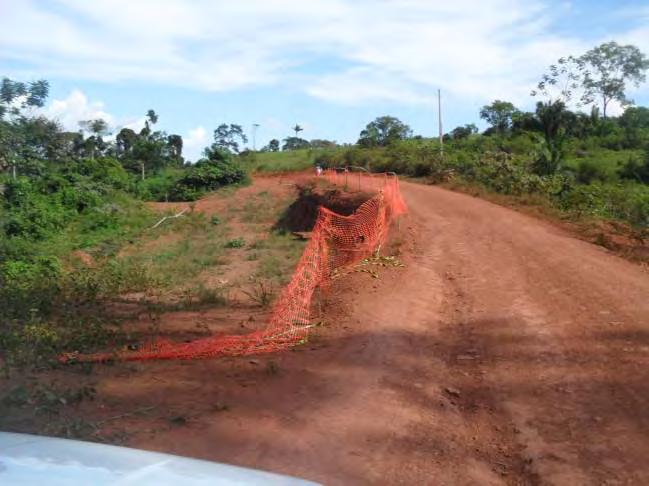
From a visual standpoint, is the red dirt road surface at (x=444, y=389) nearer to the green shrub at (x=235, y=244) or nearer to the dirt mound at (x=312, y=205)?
the dirt mound at (x=312, y=205)

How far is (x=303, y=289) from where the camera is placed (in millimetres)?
10203

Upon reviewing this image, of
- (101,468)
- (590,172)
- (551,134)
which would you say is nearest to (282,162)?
(551,134)

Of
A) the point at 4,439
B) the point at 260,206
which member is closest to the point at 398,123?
the point at 260,206

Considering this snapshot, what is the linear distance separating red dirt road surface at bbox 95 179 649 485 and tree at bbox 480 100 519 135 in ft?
143

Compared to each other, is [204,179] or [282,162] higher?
[282,162]

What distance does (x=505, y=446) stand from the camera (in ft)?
17.5

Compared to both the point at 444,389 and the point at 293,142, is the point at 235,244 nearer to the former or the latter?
the point at 444,389

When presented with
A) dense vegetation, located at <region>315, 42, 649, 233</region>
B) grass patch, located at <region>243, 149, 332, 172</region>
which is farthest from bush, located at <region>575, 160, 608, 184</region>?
grass patch, located at <region>243, 149, 332, 172</region>

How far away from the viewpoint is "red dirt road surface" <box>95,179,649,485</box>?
16.2 feet

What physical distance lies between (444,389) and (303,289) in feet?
13.2

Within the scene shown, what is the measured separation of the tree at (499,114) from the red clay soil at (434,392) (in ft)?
144

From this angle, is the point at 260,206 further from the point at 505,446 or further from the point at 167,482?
the point at 167,482

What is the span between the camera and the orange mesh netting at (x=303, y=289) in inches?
297

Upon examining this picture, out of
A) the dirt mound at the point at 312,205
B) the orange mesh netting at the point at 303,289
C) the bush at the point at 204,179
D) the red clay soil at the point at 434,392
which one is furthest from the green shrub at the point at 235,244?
the bush at the point at 204,179
